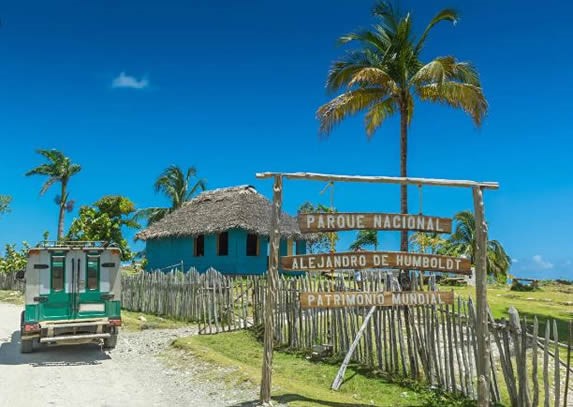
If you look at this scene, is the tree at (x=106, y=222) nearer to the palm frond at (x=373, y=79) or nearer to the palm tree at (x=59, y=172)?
the palm tree at (x=59, y=172)

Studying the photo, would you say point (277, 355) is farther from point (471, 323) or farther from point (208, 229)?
point (208, 229)

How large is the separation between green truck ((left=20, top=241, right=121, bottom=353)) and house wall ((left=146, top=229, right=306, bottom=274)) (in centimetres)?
1491

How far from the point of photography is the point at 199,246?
30.6 meters

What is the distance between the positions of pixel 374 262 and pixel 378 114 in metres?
10.5

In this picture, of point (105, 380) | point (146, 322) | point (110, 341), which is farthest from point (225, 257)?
point (105, 380)

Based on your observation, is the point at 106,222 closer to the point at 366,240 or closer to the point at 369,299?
the point at 366,240

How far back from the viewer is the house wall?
1064 inches

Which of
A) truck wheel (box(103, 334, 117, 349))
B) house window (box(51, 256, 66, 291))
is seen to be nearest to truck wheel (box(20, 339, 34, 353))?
house window (box(51, 256, 66, 291))

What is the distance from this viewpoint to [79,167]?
141 feet

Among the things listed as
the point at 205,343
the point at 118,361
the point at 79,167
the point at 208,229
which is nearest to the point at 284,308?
the point at 205,343

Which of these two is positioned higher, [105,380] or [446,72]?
[446,72]

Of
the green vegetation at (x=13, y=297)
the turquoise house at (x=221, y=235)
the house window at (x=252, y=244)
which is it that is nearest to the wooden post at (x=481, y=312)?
the turquoise house at (x=221, y=235)

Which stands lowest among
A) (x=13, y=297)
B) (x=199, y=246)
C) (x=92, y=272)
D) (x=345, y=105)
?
(x=13, y=297)

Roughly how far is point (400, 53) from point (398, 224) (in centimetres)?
911
